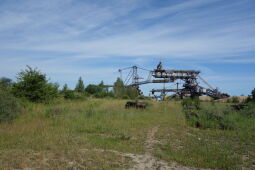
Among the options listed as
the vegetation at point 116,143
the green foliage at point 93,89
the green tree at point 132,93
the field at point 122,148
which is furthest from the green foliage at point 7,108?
the green foliage at point 93,89

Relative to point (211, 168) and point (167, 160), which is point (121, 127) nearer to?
point (167, 160)

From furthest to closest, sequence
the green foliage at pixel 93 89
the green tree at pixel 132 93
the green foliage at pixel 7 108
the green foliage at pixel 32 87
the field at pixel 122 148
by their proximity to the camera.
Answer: the green foliage at pixel 93 89
the green tree at pixel 132 93
the green foliage at pixel 32 87
the green foliage at pixel 7 108
the field at pixel 122 148

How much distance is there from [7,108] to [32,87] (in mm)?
8111

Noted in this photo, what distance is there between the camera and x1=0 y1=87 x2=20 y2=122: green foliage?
33.9 feet

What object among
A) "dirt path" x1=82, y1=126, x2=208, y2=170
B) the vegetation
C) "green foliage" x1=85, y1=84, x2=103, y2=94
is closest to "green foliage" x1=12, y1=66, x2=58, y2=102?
the vegetation

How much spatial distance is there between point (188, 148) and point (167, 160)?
4.70 feet

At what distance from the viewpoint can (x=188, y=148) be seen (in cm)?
691

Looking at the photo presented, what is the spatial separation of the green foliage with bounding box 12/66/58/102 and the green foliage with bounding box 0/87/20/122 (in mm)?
6414

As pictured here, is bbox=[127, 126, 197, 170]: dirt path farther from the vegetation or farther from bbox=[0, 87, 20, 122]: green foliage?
bbox=[0, 87, 20, 122]: green foliage

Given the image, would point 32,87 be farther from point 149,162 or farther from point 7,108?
point 149,162

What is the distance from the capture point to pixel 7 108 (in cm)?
1079

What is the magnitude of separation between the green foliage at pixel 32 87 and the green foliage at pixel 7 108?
6.41 metres

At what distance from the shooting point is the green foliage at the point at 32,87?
18078 mm

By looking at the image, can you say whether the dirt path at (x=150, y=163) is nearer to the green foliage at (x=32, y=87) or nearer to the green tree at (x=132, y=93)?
the green foliage at (x=32, y=87)
